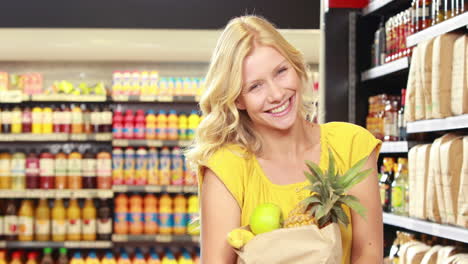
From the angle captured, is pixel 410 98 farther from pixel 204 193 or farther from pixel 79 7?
pixel 79 7

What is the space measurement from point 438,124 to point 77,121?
408cm

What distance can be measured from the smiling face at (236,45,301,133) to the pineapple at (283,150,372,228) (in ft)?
0.84

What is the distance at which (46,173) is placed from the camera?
6.76 metres

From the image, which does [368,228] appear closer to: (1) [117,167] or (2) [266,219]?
(2) [266,219]

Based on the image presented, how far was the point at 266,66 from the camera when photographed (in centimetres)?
185

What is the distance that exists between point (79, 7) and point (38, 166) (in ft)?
4.87

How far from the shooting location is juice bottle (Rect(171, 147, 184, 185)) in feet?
22.1

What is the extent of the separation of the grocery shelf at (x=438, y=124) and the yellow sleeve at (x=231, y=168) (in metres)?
1.42

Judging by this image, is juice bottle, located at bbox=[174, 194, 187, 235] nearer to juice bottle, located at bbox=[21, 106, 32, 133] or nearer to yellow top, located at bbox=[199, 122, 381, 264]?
juice bottle, located at bbox=[21, 106, 32, 133]

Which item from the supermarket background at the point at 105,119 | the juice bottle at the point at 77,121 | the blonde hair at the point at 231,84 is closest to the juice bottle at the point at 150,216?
the supermarket background at the point at 105,119

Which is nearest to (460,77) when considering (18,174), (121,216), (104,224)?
(121,216)

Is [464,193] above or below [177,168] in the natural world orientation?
above

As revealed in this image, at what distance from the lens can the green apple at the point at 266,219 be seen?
5.35ft

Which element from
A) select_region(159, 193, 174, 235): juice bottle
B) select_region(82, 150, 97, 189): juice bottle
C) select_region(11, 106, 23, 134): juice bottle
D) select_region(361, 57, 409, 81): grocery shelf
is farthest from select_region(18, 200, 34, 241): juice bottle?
select_region(361, 57, 409, 81): grocery shelf
